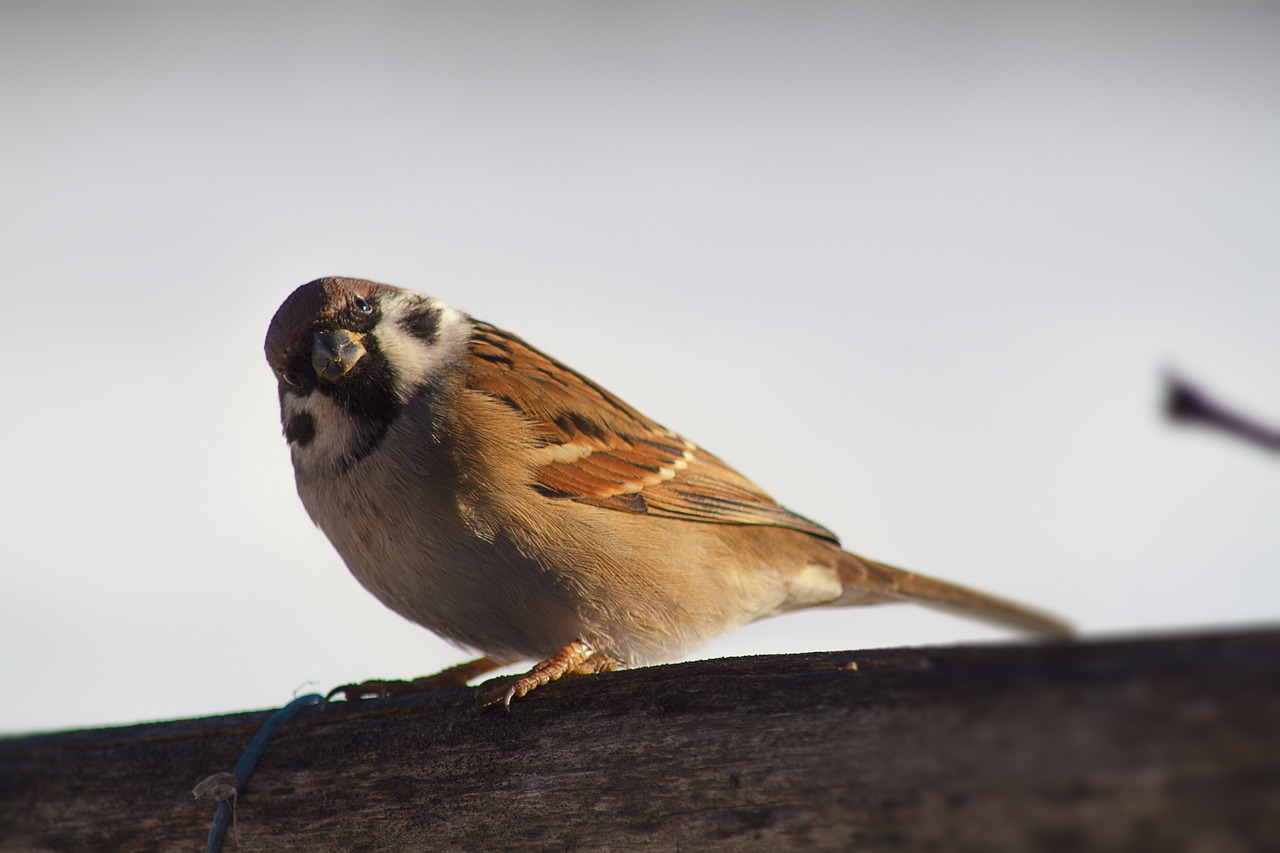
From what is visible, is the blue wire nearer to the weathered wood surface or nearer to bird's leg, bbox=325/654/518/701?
the weathered wood surface

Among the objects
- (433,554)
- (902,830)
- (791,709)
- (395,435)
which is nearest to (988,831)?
(902,830)

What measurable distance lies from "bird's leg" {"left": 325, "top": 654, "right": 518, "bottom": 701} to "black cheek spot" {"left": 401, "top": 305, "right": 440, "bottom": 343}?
32.1 inches

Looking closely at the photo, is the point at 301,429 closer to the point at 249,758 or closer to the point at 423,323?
the point at 423,323

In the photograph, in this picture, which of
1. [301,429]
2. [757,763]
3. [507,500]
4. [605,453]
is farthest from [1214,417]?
[301,429]

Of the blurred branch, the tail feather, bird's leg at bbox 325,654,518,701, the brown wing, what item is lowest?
the blurred branch

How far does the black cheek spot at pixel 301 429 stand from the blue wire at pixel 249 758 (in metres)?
0.80

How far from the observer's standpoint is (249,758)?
2.12 m

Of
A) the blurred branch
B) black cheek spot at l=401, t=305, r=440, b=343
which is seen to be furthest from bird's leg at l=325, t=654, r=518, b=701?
the blurred branch

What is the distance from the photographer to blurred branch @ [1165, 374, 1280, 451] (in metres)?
0.70

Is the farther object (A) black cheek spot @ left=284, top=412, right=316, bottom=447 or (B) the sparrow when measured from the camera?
(A) black cheek spot @ left=284, top=412, right=316, bottom=447

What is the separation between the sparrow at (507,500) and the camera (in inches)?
100

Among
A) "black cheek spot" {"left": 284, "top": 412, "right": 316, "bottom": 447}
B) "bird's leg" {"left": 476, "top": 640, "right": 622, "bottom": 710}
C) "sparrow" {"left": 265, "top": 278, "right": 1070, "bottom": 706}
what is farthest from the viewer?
"black cheek spot" {"left": 284, "top": 412, "right": 316, "bottom": 447}

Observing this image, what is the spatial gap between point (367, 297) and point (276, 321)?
8.9 inches

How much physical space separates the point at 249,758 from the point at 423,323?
1254 mm
